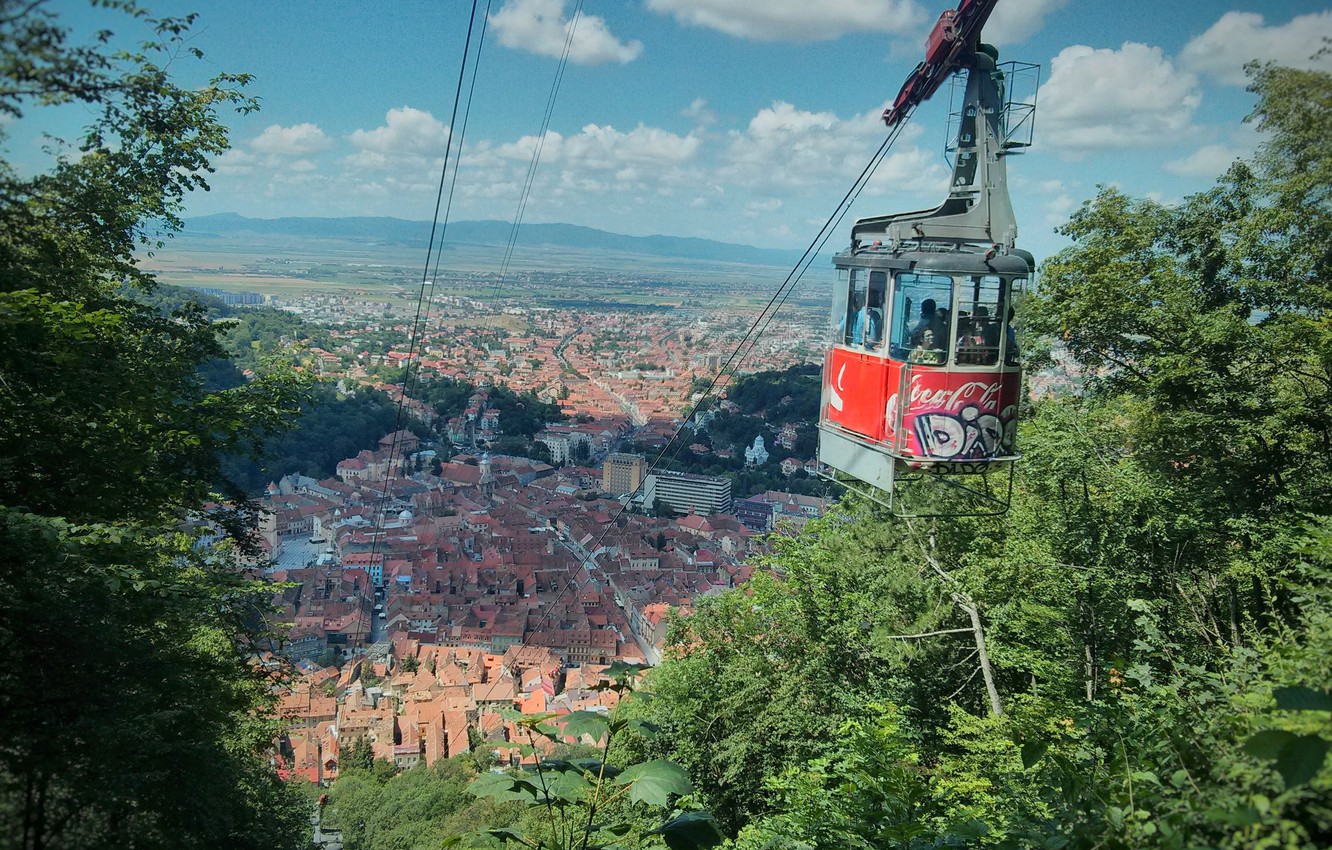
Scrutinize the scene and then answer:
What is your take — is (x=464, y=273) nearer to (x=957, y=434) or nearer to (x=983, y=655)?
A: (x=983, y=655)

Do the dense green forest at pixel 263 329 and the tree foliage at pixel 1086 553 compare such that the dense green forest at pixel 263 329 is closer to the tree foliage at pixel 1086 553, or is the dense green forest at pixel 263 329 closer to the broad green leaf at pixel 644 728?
the tree foliage at pixel 1086 553

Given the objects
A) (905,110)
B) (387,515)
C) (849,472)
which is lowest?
(387,515)

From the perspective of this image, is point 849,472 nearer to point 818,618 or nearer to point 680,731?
point 818,618

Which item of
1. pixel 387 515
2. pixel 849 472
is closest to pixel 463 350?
pixel 387 515

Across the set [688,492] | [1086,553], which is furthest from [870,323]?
[688,492]

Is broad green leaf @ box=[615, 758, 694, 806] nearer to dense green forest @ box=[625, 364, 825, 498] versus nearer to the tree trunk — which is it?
the tree trunk
